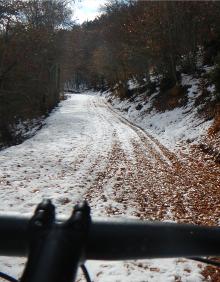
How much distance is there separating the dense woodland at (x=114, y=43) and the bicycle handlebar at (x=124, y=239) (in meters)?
18.2

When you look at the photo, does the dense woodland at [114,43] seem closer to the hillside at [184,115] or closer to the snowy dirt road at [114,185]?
the hillside at [184,115]

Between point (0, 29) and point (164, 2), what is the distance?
1240 cm

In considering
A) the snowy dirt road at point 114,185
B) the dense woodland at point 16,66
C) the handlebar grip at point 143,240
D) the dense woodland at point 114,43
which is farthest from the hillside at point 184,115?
the handlebar grip at point 143,240

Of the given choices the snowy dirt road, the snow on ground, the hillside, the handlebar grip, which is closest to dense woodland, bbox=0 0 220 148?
the hillside

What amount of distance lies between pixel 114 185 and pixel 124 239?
9.31 metres

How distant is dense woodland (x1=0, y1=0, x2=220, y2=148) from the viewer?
24.1 metres

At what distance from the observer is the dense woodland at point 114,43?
78.9 feet

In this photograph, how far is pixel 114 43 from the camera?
42312 mm

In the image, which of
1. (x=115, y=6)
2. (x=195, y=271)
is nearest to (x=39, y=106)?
(x=115, y=6)

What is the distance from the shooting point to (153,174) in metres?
11.8

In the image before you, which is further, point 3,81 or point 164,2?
point 164,2

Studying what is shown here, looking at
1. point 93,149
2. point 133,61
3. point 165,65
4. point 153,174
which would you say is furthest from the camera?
point 133,61

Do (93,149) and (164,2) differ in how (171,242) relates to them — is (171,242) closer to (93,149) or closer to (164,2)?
(93,149)

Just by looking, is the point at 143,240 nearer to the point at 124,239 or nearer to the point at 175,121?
the point at 124,239
